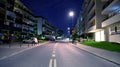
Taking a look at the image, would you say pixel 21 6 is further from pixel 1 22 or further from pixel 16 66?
pixel 16 66

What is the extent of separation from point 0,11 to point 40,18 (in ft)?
293

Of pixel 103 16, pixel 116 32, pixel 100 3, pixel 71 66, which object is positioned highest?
pixel 100 3

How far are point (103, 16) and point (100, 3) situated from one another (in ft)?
11.0

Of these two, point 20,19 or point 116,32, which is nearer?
point 116,32

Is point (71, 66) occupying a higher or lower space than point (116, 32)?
lower

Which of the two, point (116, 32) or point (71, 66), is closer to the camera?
point (71, 66)

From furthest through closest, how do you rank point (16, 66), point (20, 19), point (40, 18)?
point (40, 18), point (20, 19), point (16, 66)

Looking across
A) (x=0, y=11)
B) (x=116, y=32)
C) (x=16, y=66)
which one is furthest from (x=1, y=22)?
(x=16, y=66)

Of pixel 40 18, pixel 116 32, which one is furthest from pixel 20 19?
pixel 40 18

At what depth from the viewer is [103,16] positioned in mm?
53812

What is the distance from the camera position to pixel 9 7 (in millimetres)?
66812

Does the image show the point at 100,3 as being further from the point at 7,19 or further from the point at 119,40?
the point at 7,19

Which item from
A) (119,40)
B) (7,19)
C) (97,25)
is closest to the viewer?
(119,40)

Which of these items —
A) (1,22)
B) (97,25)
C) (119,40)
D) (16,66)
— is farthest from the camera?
(1,22)
